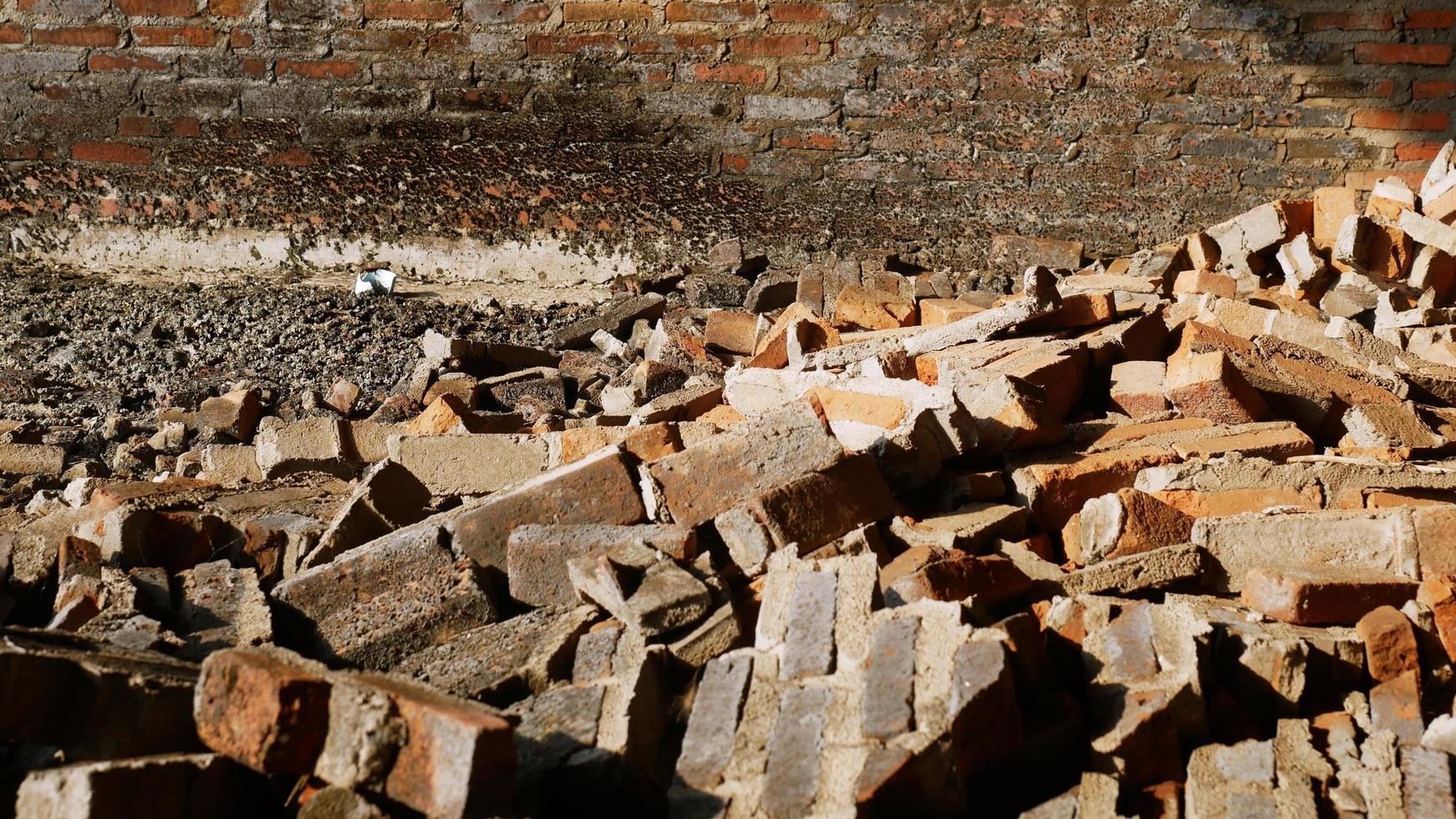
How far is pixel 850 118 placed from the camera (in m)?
5.52

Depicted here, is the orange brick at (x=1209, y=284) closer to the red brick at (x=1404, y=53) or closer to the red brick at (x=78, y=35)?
the red brick at (x=1404, y=53)

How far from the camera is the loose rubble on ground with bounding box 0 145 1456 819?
1.93m

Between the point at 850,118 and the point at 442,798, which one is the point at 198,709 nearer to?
the point at 442,798

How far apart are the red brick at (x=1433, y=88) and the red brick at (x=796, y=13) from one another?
273 cm

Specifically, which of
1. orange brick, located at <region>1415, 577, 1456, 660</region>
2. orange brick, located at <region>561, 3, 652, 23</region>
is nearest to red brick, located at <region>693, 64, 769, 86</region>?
orange brick, located at <region>561, 3, 652, 23</region>

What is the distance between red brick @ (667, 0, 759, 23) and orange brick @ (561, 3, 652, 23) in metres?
0.12

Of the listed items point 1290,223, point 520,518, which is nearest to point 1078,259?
point 1290,223

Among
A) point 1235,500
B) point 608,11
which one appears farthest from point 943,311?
point 608,11

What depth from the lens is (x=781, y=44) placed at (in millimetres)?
5453

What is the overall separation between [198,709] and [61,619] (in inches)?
35.3

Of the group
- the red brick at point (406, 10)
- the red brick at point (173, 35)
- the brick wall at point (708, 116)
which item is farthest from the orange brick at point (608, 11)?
the red brick at point (173, 35)

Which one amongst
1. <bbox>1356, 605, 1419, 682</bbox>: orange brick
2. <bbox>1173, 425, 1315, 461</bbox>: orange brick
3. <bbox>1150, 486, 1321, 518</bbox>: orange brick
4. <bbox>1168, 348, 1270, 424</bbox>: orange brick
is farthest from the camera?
<bbox>1168, 348, 1270, 424</bbox>: orange brick

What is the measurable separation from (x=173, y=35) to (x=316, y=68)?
2.14 ft

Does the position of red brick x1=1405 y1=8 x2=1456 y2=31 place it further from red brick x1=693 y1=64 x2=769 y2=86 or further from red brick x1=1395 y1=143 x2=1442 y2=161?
red brick x1=693 y1=64 x2=769 y2=86
